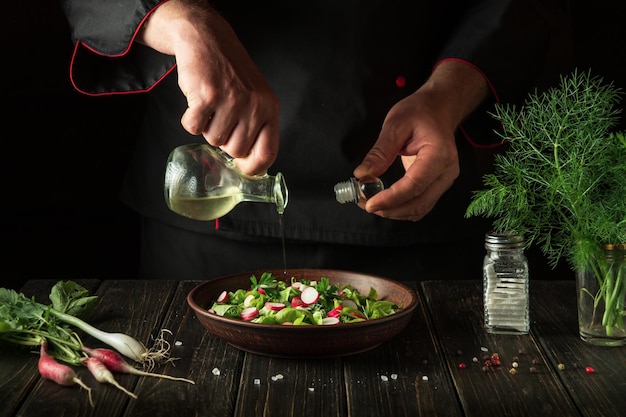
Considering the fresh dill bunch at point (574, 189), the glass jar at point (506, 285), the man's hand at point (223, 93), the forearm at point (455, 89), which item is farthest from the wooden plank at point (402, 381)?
the forearm at point (455, 89)

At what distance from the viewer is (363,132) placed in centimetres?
230

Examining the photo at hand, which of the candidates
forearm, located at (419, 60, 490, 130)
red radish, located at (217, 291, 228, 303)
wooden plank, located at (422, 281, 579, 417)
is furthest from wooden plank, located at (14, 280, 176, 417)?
forearm, located at (419, 60, 490, 130)

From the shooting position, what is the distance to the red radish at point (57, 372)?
4.80 ft

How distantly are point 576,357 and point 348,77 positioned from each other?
38.6 inches

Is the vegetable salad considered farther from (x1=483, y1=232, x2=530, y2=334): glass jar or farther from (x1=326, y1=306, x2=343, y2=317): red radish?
(x1=483, y1=232, x2=530, y2=334): glass jar

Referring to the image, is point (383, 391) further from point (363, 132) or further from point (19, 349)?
point (363, 132)

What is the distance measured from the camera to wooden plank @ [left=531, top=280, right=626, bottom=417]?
1.41 meters

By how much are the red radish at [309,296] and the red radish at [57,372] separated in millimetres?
459

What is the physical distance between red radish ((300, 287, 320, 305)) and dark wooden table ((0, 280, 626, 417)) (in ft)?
0.50

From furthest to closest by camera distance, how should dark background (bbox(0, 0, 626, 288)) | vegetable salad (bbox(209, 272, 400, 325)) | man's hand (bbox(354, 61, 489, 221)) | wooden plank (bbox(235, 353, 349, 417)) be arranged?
dark background (bbox(0, 0, 626, 288)) < man's hand (bbox(354, 61, 489, 221)) < vegetable salad (bbox(209, 272, 400, 325)) < wooden plank (bbox(235, 353, 349, 417))

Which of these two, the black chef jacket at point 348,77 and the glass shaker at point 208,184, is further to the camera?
the black chef jacket at point 348,77

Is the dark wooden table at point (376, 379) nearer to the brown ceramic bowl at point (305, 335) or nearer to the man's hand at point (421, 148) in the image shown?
the brown ceramic bowl at point (305, 335)

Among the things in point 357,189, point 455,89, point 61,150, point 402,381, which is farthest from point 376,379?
point 61,150

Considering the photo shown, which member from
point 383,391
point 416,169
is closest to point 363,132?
point 416,169
